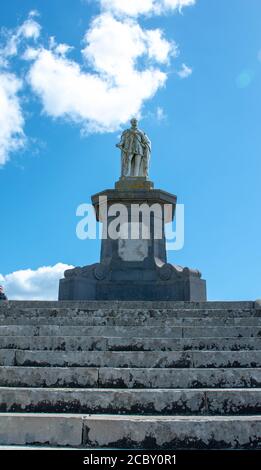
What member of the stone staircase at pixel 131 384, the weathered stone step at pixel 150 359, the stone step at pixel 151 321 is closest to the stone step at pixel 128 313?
the stone staircase at pixel 131 384

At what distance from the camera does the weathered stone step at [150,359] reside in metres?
4.80

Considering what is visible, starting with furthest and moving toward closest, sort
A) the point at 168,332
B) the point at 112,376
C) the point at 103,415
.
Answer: the point at 168,332, the point at 112,376, the point at 103,415

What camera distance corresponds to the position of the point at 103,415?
3.74 m

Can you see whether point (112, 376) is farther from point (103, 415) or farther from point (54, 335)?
point (54, 335)

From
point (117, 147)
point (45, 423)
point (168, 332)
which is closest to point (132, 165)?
point (117, 147)

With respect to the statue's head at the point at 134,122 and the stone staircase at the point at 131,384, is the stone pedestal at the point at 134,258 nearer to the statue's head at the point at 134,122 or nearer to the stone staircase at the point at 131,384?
the statue's head at the point at 134,122

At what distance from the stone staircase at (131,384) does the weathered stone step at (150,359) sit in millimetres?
11

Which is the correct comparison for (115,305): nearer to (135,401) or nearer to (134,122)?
(135,401)

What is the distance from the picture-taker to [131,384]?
4.39 metres

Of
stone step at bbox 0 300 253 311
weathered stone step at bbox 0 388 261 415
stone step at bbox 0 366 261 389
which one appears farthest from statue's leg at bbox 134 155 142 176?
weathered stone step at bbox 0 388 261 415

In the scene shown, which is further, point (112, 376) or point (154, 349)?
point (154, 349)

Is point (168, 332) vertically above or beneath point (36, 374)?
above

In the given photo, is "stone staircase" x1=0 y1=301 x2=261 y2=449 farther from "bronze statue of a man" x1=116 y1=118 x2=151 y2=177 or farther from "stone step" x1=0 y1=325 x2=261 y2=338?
"bronze statue of a man" x1=116 y1=118 x2=151 y2=177

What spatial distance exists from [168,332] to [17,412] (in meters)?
2.53
